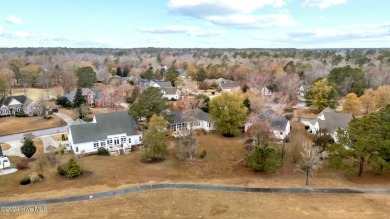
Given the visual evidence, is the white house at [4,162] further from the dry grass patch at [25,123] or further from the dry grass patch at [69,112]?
the dry grass patch at [69,112]

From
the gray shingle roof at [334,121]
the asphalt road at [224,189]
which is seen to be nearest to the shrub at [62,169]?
the asphalt road at [224,189]

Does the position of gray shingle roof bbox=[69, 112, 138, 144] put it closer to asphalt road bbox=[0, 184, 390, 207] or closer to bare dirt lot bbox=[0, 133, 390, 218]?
bare dirt lot bbox=[0, 133, 390, 218]

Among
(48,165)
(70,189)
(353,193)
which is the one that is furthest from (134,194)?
(353,193)

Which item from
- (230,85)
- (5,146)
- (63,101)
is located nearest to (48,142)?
(5,146)

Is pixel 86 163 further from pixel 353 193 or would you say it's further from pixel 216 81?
pixel 216 81

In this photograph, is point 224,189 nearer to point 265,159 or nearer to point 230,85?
point 265,159


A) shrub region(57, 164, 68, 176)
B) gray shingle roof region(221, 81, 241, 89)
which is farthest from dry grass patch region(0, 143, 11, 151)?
gray shingle roof region(221, 81, 241, 89)
